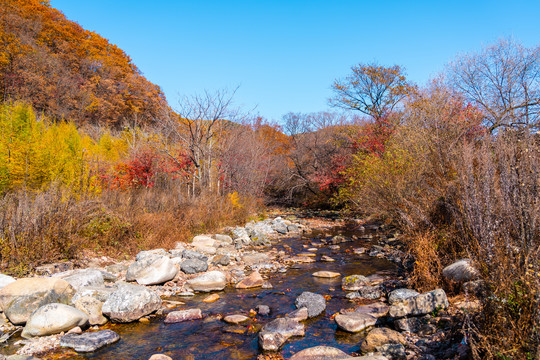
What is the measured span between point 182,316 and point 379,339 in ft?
10.0

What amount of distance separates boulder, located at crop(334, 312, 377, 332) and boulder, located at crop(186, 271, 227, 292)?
284 centimetres

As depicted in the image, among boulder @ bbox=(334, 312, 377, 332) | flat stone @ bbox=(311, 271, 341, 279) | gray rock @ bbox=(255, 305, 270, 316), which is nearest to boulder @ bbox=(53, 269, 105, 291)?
gray rock @ bbox=(255, 305, 270, 316)

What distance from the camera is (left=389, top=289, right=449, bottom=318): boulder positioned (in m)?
4.77

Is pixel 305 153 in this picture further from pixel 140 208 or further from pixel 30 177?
pixel 30 177

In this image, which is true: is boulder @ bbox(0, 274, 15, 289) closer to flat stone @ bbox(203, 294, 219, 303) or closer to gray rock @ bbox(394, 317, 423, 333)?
flat stone @ bbox(203, 294, 219, 303)

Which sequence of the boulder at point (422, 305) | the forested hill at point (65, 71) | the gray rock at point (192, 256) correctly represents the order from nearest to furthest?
the boulder at point (422, 305) → the gray rock at point (192, 256) → the forested hill at point (65, 71)

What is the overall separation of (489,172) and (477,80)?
1378 centimetres

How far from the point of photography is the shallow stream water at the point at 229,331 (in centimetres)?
442

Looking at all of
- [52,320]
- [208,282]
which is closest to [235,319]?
[208,282]

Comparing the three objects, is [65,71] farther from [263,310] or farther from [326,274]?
[263,310]

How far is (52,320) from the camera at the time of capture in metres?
4.68

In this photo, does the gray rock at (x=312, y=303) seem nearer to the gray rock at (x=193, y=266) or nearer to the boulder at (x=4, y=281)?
the gray rock at (x=193, y=266)

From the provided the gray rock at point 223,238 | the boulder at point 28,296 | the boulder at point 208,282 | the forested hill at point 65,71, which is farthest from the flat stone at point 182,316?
the forested hill at point 65,71

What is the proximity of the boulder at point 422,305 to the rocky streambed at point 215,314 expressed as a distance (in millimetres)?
14
